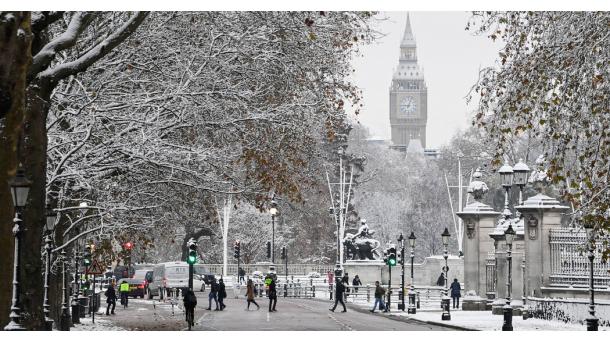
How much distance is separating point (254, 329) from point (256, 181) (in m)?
4.66

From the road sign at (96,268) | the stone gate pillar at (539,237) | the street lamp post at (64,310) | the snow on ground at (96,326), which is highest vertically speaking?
the stone gate pillar at (539,237)

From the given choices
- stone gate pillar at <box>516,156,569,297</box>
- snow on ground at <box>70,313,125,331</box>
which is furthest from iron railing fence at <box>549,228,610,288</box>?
snow on ground at <box>70,313,125,331</box>

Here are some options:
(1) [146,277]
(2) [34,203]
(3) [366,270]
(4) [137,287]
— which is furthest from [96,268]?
(1) [146,277]

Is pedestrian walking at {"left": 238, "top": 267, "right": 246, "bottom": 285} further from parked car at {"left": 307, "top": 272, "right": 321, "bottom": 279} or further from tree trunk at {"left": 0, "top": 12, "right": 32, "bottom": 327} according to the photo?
tree trunk at {"left": 0, "top": 12, "right": 32, "bottom": 327}

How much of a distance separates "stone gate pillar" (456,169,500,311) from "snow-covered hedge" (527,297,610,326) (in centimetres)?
834

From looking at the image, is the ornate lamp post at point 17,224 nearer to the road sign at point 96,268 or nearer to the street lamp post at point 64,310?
the street lamp post at point 64,310

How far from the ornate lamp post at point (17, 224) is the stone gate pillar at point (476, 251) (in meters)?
26.6

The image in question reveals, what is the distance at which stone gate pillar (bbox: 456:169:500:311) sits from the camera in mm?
45250

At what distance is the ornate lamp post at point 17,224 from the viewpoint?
1972 cm

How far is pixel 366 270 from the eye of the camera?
68625mm

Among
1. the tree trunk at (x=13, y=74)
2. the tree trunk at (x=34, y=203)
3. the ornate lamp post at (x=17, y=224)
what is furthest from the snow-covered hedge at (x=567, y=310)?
the tree trunk at (x=13, y=74)

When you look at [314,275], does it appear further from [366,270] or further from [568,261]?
[568,261]

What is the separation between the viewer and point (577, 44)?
19844 mm

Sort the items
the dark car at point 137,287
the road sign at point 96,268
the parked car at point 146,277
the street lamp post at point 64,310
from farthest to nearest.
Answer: the parked car at point 146,277 < the dark car at point 137,287 < the road sign at point 96,268 < the street lamp post at point 64,310
